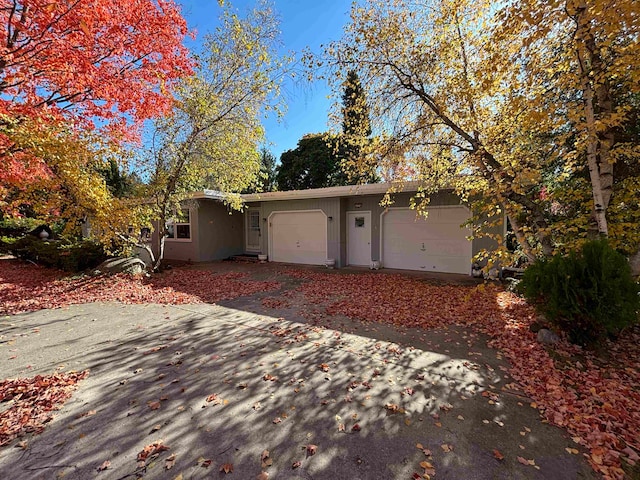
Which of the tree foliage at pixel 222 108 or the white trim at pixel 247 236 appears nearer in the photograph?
the tree foliage at pixel 222 108

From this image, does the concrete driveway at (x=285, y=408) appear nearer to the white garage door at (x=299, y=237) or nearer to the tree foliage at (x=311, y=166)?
the white garage door at (x=299, y=237)

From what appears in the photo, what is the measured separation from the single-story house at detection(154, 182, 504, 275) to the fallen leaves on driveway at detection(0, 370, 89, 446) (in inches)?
283

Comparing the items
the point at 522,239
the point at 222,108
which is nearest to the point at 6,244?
the point at 222,108

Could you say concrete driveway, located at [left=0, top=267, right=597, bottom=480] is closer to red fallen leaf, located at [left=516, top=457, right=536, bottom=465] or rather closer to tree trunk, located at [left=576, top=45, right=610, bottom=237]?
red fallen leaf, located at [left=516, top=457, right=536, bottom=465]

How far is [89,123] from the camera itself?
716 centimetres

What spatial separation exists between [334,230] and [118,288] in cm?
662

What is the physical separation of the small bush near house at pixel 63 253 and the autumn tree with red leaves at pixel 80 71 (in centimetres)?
225

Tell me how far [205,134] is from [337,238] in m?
5.35

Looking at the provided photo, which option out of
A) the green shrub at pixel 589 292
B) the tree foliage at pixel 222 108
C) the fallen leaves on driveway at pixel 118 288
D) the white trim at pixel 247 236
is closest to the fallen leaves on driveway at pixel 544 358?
the green shrub at pixel 589 292

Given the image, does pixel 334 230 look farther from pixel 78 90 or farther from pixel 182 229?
pixel 78 90

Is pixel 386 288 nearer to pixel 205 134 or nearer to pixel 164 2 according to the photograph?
pixel 205 134

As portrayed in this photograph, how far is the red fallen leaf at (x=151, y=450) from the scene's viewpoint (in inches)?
82.2

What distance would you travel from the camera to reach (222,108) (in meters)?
7.88

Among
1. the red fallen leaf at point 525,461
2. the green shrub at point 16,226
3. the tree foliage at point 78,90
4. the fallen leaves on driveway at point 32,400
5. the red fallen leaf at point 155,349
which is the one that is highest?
the tree foliage at point 78,90
